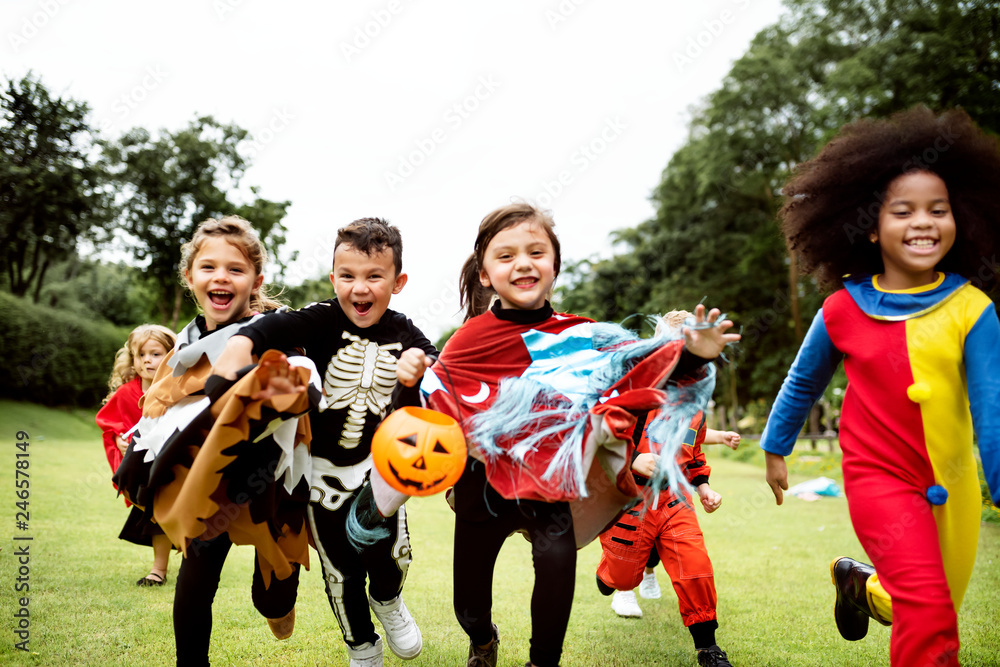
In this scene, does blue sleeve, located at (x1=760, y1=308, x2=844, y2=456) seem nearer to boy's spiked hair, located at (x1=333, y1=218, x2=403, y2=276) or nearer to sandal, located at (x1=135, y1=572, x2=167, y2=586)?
boy's spiked hair, located at (x1=333, y1=218, x2=403, y2=276)

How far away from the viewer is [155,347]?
215 inches

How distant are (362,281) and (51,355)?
24.3 m

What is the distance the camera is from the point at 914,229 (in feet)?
9.75

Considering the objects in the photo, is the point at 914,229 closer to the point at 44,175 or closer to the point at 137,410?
the point at 137,410

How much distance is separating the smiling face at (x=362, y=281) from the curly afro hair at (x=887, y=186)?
7.07ft

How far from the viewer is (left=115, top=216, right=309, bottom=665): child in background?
2.87 meters

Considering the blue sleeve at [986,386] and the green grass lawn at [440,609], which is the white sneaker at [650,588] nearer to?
the green grass lawn at [440,609]

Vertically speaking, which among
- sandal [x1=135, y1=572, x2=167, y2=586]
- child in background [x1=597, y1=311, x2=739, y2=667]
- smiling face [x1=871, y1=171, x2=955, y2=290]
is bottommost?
sandal [x1=135, y1=572, x2=167, y2=586]

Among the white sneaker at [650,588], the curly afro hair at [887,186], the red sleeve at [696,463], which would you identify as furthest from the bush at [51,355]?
the curly afro hair at [887,186]

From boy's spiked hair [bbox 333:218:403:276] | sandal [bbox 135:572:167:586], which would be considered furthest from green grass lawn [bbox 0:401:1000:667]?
boy's spiked hair [bbox 333:218:403:276]

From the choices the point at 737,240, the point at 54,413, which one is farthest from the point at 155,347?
the point at 737,240

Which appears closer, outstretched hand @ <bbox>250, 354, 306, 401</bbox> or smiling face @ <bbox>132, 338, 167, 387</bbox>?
outstretched hand @ <bbox>250, 354, 306, 401</bbox>

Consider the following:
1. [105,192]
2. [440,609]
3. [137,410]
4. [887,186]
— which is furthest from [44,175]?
[887,186]

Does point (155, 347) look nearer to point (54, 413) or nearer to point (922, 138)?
point (922, 138)
